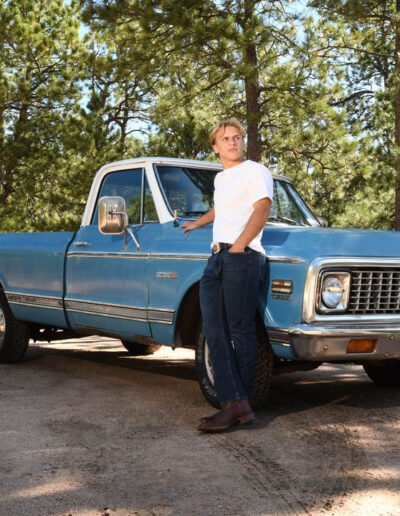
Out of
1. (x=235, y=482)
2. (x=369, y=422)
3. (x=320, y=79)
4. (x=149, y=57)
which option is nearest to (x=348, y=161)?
(x=320, y=79)

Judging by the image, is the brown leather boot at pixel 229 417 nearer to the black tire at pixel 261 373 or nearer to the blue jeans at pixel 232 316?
the blue jeans at pixel 232 316

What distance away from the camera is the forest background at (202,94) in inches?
603

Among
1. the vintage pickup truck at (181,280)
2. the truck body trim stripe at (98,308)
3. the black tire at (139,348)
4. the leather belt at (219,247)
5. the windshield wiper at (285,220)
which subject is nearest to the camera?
the vintage pickup truck at (181,280)

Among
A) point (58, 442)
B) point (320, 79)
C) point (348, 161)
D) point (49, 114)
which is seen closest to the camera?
point (58, 442)

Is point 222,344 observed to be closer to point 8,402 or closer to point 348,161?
point 8,402

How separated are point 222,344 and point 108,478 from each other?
55.8 inches

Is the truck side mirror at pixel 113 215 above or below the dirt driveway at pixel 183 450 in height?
above

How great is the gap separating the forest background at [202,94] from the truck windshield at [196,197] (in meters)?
8.14

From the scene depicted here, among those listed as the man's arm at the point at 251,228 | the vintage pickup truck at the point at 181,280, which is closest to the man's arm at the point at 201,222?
the vintage pickup truck at the point at 181,280

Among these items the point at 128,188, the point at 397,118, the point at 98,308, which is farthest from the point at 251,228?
the point at 397,118

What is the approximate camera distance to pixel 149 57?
16.3m

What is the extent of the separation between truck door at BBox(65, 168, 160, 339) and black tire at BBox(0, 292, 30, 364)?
119 cm

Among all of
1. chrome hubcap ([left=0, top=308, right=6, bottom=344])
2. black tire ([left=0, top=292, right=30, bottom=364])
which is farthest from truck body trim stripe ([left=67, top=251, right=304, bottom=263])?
chrome hubcap ([left=0, top=308, right=6, bottom=344])

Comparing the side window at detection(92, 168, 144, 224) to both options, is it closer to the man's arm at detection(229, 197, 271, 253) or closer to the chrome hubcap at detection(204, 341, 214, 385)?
the chrome hubcap at detection(204, 341, 214, 385)
